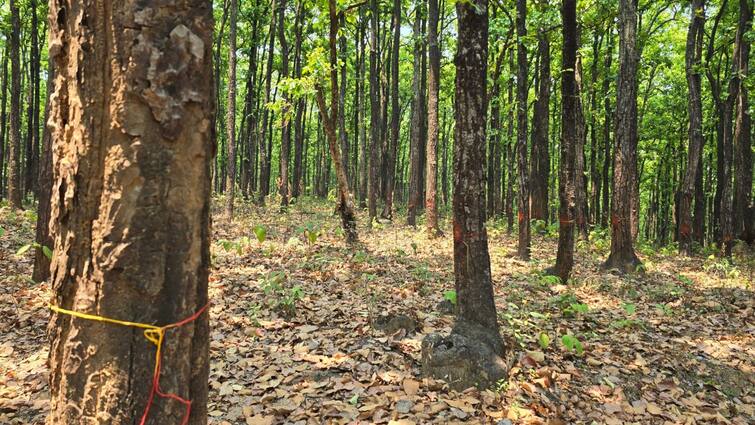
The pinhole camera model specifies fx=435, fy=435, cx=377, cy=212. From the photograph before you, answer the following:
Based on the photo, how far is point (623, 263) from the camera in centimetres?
985

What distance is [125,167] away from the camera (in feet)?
4.98

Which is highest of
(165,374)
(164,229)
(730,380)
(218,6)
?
(218,6)

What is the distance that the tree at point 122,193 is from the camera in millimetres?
1512

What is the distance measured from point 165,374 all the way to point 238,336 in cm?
378

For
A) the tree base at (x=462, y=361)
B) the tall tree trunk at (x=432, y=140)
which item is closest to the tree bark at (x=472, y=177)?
the tree base at (x=462, y=361)

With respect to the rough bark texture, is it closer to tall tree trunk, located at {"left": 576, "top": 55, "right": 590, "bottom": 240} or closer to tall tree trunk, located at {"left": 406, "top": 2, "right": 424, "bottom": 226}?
tall tree trunk, located at {"left": 576, "top": 55, "right": 590, "bottom": 240}

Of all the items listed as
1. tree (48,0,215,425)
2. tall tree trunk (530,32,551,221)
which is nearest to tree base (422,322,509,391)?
tree (48,0,215,425)

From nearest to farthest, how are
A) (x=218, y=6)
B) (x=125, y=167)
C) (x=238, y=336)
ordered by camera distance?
(x=125, y=167), (x=238, y=336), (x=218, y=6)

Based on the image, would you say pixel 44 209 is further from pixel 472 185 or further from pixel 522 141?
pixel 522 141

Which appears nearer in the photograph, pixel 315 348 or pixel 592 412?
pixel 592 412

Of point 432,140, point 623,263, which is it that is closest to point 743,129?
point 623,263

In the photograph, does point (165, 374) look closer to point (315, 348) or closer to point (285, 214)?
point (315, 348)

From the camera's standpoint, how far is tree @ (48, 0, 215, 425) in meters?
1.51

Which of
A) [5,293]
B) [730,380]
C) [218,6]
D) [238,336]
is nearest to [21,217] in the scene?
[5,293]
